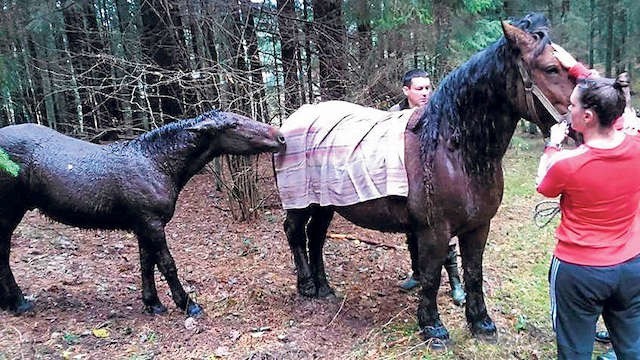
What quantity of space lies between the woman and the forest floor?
3.18 ft

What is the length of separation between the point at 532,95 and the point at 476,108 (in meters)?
0.37

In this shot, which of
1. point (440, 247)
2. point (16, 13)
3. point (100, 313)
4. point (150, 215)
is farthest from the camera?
point (16, 13)

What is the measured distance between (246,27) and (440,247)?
421 cm

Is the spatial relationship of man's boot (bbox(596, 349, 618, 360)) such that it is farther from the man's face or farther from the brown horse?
the man's face

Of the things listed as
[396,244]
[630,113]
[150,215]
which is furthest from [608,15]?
[150,215]

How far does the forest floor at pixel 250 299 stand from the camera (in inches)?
133

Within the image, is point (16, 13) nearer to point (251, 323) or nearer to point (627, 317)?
point (251, 323)

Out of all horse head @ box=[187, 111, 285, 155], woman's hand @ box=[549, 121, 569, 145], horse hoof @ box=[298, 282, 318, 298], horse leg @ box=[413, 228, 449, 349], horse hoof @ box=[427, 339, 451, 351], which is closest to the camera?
woman's hand @ box=[549, 121, 569, 145]

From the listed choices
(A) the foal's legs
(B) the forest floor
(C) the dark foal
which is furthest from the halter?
(A) the foal's legs

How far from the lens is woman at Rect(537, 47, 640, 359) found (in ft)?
6.95

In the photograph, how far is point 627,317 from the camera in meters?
2.30

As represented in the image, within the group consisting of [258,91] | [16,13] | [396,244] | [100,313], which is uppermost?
[16,13]

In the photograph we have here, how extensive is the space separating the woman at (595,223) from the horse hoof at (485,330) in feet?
3.27

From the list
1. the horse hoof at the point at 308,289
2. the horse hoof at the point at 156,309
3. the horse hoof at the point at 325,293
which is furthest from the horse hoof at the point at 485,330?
the horse hoof at the point at 156,309
